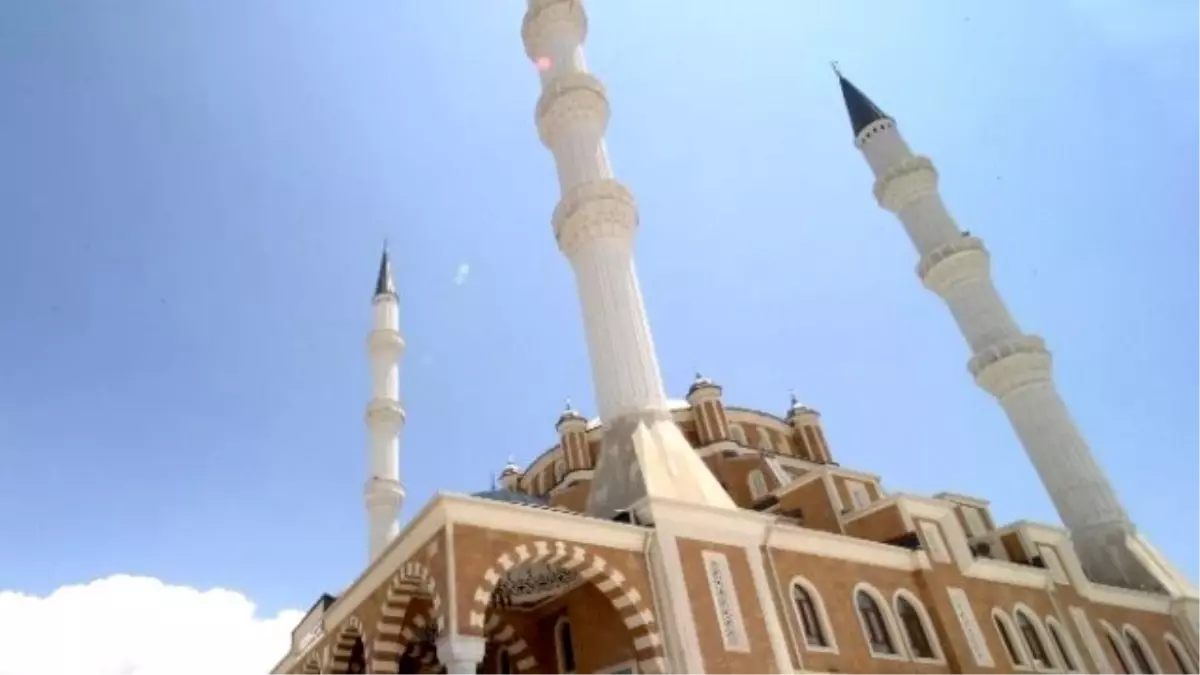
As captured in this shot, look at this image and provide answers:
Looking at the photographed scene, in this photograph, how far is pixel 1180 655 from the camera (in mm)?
25766

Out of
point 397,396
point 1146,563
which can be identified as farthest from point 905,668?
point 397,396

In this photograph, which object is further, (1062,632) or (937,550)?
(1062,632)

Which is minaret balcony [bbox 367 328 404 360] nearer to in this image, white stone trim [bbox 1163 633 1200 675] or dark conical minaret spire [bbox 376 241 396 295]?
dark conical minaret spire [bbox 376 241 396 295]

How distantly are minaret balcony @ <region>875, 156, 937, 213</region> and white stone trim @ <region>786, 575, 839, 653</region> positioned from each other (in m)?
20.1

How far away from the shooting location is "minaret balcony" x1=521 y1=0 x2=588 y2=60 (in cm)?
2586

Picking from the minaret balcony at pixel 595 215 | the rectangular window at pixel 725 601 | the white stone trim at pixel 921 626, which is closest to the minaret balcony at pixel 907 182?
the minaret balcony at pixel 595 215

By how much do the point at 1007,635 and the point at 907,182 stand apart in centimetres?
1784

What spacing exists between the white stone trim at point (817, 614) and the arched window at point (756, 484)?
44.1ft

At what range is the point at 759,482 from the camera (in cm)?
3103

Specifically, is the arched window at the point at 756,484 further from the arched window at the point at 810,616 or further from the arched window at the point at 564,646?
the arched window at the point at 564,646

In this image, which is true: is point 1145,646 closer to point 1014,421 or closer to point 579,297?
point 1014,421

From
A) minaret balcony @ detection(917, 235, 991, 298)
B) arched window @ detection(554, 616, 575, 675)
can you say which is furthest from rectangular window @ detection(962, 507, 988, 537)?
arched window @ detection(554, 616, 575, 675)

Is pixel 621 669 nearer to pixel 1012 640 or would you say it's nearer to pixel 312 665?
pixel 312 665

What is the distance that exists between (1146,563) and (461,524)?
2441cm
